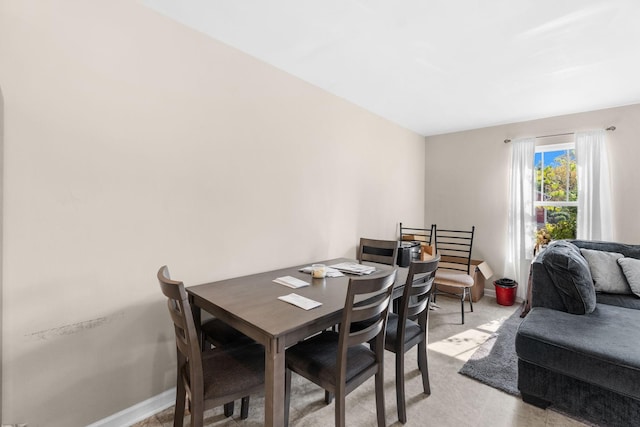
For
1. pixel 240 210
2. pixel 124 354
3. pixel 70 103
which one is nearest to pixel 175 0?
pixel 70 103

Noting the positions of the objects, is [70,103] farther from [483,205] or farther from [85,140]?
[483,205]

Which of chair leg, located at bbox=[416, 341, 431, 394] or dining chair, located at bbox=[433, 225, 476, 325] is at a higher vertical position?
dining chair, located at bbox=[433, 225, 476, 325]

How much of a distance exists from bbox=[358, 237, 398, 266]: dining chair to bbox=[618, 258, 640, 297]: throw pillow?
1.88 metres

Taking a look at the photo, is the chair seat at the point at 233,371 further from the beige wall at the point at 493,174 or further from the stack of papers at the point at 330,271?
the beige wall at the point at 493,174

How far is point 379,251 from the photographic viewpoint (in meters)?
2.83

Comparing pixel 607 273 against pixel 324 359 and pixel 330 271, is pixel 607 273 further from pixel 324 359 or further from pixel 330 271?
pixel 324 359

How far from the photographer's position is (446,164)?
4.53m

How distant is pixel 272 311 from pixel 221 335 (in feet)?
1.83

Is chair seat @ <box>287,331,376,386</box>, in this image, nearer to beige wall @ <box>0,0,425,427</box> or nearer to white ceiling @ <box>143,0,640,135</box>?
beige wall @ <box>0,0,425,427</box>

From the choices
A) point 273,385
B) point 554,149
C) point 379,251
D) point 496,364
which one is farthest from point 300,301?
point 554,149

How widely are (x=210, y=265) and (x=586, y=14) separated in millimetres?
2850

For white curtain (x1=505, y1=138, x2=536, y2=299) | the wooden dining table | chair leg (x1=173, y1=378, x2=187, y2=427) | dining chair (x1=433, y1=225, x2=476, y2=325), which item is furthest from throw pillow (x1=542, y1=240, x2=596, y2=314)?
chair leg (x1=173, y1=378, x2=187, y2=427)

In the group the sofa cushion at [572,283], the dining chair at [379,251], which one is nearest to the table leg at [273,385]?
the dining chair at [379,251]

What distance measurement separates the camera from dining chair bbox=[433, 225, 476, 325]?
3485 mm
